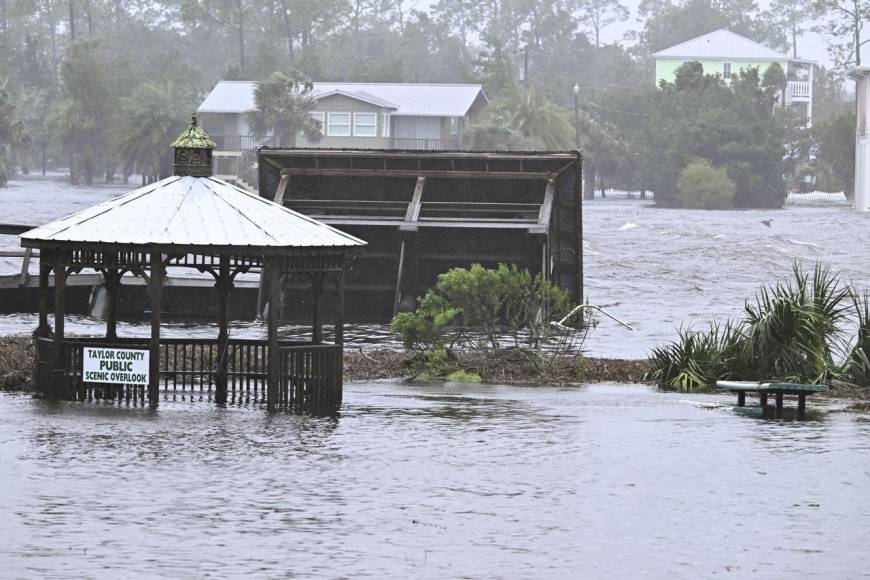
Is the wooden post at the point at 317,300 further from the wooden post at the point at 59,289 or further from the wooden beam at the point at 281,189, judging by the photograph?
the wooden beam at the point at 281,189

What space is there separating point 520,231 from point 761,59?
391 feet

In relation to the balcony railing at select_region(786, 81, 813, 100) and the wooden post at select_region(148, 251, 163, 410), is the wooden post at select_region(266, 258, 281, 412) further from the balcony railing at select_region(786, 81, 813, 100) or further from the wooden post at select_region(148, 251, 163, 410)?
the balcony railing at select_region(786, 81, 813, 100)

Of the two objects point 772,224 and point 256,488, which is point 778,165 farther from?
point 256,488

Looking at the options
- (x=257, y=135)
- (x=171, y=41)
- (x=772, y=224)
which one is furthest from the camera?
(x=171, y=41)

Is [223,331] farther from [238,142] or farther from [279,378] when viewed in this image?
[238,142]

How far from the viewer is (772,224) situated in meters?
102

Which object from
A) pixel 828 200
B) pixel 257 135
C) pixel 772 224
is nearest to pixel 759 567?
pixel 772 224

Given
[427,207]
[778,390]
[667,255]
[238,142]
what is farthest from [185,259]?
[238,142]

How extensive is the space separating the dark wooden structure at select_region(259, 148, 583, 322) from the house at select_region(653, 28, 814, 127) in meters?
114

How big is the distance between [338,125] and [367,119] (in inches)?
82.2

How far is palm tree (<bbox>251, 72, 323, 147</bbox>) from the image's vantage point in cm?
11056

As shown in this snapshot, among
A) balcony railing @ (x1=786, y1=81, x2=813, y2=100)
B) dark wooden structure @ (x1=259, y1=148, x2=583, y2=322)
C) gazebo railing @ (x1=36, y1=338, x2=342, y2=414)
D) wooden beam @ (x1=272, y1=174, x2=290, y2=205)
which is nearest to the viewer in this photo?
gazebo railing @ (x1=36, y1=338, x2=342, y2=414)

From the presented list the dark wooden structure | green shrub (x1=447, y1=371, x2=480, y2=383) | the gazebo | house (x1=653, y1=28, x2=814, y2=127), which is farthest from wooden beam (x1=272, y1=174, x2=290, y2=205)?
house (x1=653, y1=28, x2=814, y2=127)

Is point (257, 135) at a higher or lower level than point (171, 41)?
lower
